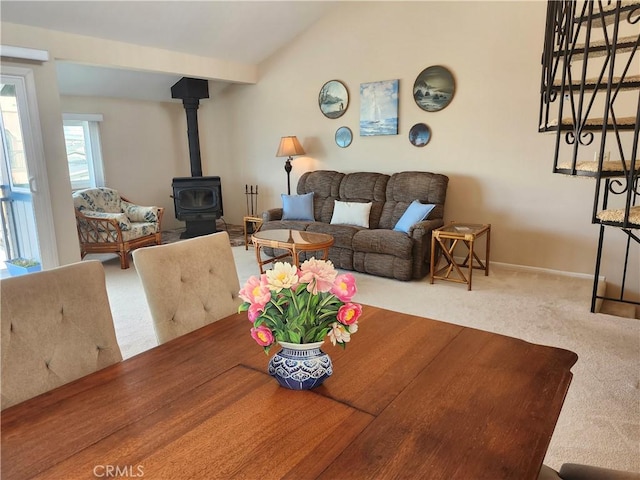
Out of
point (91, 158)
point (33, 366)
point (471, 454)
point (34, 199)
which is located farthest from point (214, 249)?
point (91, 158)

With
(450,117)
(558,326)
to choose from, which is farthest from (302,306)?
(450,117)

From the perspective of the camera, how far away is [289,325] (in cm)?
115

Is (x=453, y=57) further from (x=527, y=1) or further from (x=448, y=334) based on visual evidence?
(x=448, y=334)

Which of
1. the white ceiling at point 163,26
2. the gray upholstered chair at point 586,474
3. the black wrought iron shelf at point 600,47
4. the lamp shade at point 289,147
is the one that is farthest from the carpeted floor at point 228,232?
the gray upholstered chair at point 586,474

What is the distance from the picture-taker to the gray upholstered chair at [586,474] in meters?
0.98

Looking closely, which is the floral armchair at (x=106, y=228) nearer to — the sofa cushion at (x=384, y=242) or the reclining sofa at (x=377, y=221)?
the reclining sofa at (x=377, y=221)

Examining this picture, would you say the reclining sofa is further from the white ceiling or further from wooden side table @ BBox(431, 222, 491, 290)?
the white ceiling

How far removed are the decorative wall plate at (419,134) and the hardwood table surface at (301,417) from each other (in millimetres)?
3976

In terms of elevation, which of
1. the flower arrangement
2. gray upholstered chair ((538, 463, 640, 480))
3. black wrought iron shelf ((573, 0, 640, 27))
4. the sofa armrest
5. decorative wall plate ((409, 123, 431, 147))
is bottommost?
gray upholstered chair ((538, 463, 640, 480))

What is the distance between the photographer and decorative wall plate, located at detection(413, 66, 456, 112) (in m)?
4.84

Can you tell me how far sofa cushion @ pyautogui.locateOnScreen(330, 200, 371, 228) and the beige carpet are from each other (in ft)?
2.46

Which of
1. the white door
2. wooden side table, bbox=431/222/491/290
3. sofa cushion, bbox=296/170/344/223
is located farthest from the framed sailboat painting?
the white door

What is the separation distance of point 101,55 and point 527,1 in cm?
444

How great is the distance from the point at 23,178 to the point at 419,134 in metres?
4.25
